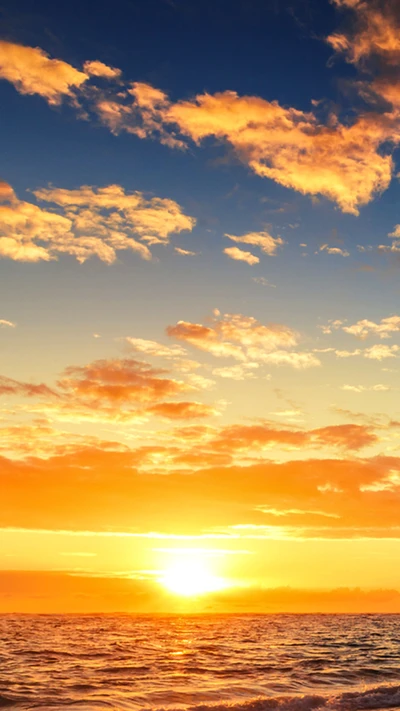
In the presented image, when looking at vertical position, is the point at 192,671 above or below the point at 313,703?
below

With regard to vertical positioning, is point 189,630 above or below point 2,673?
below

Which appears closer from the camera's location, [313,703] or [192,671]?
[313,703]

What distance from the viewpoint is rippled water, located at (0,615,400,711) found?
28703mm

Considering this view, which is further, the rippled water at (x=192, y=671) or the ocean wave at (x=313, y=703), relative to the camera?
the rippled water at (x=192, y=671)

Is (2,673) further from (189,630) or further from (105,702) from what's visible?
(189,630)

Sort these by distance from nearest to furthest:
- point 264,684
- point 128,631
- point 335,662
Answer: point 264,684 → point 335,662 → point 128,631

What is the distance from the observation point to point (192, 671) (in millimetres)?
37500

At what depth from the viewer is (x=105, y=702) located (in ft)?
91.6

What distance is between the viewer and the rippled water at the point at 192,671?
2870cm

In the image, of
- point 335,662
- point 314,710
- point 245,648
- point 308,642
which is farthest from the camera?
point 308,642

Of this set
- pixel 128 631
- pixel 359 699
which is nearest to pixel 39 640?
pixel 128 631

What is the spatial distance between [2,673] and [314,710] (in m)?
19.2

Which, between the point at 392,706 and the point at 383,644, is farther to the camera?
the point at 383,644

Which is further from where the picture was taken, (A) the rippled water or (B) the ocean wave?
(A) the rippled water
